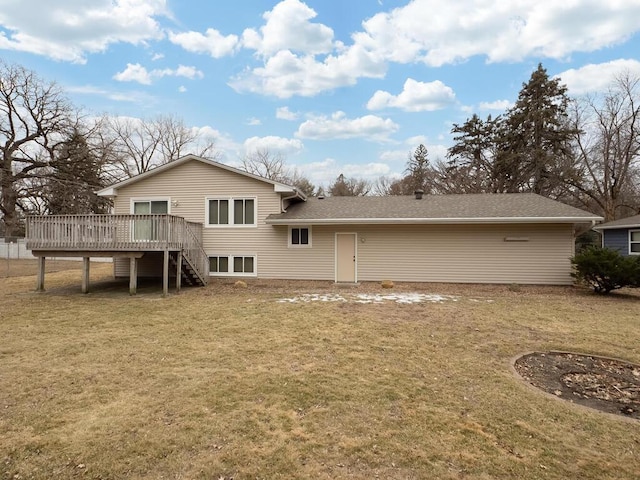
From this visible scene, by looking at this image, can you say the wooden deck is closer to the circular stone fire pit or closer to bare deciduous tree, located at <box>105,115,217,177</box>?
the circular stone fire pit

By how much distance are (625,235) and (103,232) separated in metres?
22.9

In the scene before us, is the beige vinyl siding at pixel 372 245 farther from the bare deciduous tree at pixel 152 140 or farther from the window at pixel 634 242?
the bare deciduous tree at pixel 152 140

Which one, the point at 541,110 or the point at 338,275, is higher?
the point at 541,110

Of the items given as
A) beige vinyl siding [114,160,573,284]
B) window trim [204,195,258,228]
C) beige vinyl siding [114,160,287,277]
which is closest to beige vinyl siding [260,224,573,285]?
beige vinyl siding [114,160,573,284]

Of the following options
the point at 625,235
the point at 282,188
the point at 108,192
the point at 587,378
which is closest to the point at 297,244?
the point at 282,188

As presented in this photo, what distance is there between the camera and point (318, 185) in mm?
41469

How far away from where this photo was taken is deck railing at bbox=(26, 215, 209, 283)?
425 inches

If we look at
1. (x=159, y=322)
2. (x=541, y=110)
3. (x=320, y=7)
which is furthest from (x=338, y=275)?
(x=541, y=110)

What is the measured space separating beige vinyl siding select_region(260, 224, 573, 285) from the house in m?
0.04

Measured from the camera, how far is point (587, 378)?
4.59 metres

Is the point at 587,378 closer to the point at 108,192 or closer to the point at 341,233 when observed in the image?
the point at 341,233

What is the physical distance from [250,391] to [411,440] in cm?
185

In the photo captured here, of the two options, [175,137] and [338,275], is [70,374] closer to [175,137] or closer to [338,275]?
[338,275]

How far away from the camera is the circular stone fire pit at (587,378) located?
12.8 ft
